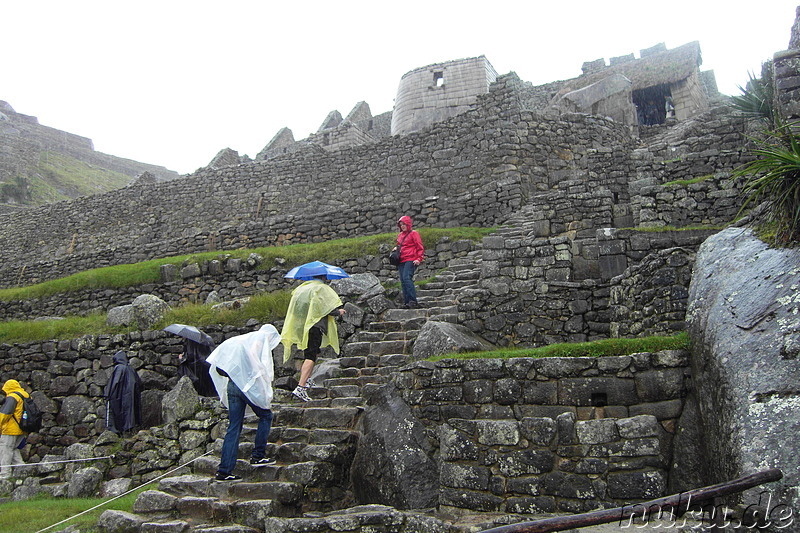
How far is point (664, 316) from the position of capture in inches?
296

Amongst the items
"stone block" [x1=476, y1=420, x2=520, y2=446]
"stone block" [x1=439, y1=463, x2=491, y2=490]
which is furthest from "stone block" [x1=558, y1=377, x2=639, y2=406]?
"stone block" [x1=439, y1=463, x2=491, y2=490]

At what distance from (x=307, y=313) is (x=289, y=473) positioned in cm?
252

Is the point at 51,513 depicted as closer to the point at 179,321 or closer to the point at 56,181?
the point at 179,321

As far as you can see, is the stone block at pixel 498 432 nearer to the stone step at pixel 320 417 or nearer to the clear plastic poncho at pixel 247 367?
the stone step at pixel 320 417

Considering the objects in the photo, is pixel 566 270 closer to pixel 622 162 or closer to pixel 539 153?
pixel 622 162

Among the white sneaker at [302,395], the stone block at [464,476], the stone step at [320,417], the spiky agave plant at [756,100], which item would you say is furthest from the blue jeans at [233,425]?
the spiky agave plant at [756,100]

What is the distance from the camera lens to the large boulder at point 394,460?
20.9 feet

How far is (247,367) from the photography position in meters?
7.06

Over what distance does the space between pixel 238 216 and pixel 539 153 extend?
36.5ft

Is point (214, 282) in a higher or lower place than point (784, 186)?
higher

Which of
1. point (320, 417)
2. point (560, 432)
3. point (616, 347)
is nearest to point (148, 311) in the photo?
point (320, 417)

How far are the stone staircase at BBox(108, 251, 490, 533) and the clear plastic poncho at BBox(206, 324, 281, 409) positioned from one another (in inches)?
32.7

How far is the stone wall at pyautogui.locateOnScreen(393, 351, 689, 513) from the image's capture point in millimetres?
5441
